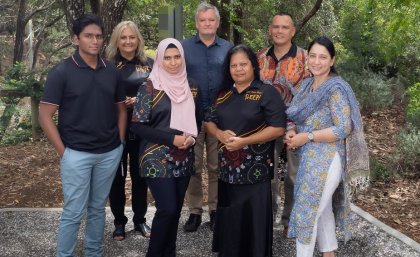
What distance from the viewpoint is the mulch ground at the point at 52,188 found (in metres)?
5.68

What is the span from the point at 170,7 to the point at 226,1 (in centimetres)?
613

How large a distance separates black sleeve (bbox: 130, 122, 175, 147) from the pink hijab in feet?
0.29

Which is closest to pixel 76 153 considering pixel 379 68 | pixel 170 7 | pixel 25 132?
pixel 170 7

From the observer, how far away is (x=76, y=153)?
3.57 m

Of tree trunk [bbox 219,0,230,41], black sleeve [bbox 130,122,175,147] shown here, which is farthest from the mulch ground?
tree trunk [bbox 219,0,230,41]

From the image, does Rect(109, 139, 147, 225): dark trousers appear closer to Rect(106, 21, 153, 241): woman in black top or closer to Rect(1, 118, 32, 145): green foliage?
Rect(106, 21, 153, 241): woman in black top

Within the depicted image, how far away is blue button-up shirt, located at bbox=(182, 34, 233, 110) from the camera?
443cm

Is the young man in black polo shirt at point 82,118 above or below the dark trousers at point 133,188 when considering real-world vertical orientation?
above

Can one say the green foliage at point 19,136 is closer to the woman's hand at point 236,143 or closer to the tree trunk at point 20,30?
the woman's hand at point 236,143

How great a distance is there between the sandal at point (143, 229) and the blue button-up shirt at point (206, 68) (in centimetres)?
129

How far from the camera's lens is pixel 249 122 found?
3.58 meters

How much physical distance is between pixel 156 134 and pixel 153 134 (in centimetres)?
2

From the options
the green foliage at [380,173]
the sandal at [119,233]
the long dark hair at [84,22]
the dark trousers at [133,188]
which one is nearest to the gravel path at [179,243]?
the sandal at [119,233]

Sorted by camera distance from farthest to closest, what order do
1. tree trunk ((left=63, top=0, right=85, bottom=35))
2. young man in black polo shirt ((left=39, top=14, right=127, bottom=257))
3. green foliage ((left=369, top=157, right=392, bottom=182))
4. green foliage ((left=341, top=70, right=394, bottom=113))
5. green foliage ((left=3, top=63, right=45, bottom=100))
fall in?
green foliage ((left=341, top=70, right=394, bottom=113)) < green foliage ((left=3, top=63, right=45, bottom=100)) < green foliage ((left=369, top=157, right=392, bottom=182)) < tree trunk ((left=63, top=0, right=85, bottom=35)) < young man in black polo shirt ((left=39, top=14, right=127, bottom=257))
